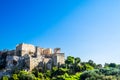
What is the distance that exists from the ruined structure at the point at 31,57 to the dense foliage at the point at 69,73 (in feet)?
5.81

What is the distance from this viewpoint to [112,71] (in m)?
64.7

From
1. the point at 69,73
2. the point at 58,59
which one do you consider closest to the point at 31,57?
the point at 58,59

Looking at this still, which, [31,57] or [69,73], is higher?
[31,57]

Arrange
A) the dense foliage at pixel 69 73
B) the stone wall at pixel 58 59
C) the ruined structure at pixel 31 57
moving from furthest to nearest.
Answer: the stone wall at pixel 58 59
the ruined structure at pixel 31 57
the dense foliage at pixel 69 73

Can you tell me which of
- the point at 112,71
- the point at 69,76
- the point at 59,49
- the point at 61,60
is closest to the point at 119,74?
the point at 112,71

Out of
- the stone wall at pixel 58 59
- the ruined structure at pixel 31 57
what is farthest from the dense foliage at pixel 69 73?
the ruined structure at pixel 31 57

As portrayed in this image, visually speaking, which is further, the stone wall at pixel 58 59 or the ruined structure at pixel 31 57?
the stone wall at pixel 58 59

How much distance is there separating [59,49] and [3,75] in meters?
19.8

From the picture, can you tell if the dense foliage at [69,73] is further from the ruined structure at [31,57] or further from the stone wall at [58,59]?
the ruined structure at [31,57]

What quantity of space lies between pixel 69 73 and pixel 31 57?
360 inches

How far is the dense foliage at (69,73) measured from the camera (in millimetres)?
61719

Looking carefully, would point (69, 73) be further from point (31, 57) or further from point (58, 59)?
point (31, 57)

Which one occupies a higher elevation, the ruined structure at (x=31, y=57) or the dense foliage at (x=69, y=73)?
the ruined structure at (x=31, y=57)

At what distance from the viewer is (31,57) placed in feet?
233
